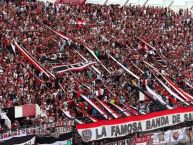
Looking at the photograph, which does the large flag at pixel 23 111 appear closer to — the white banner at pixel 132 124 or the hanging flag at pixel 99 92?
the white banner at pixel 132 124

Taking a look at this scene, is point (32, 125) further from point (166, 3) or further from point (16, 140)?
point (166, 3)

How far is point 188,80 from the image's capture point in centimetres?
3419

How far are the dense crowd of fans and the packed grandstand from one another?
6cm

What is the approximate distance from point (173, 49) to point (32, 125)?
20131 millimetres

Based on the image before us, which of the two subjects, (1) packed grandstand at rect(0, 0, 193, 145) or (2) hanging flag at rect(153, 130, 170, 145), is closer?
(1) packed grandstand at rect(0, 0, 193, 145)

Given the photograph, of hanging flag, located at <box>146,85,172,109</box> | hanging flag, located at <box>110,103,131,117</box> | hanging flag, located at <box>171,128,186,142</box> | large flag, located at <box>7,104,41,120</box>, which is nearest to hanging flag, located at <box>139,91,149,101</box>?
hanging flag, located at <box>146,85,172,109</box>

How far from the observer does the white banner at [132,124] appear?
2373 cm

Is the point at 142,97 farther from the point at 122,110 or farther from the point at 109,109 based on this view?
the point at 109,109

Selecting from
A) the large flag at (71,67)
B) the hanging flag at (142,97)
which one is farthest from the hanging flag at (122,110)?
the large flag at (71,67)

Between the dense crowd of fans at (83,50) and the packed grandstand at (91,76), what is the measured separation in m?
0.06

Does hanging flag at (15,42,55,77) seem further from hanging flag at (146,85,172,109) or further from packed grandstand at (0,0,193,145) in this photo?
hanging flag at (146,85,172,109)

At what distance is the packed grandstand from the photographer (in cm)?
2377

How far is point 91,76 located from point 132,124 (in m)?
6.13

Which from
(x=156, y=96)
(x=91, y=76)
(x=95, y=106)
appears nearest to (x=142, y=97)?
(x=156, y=96)
